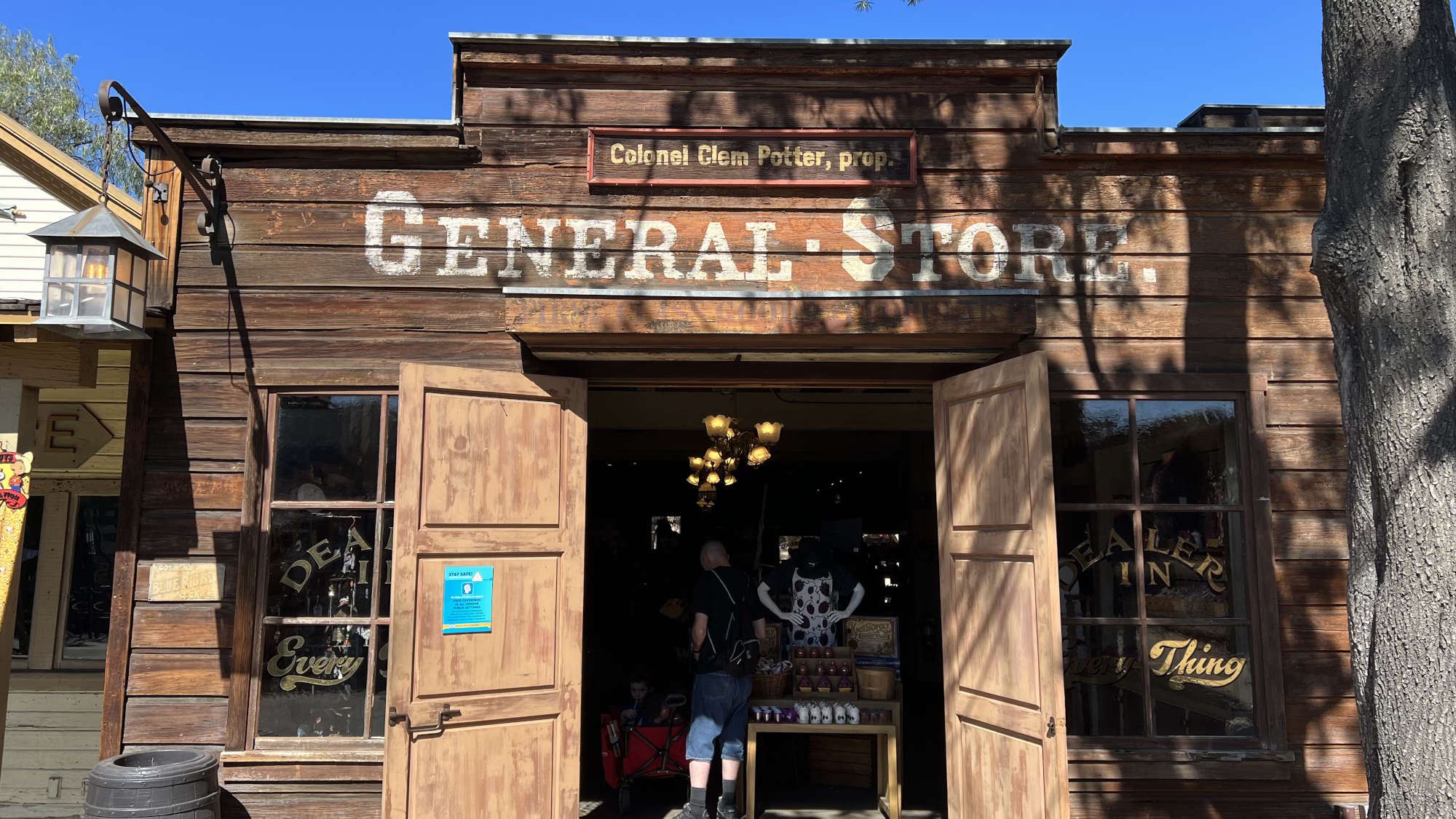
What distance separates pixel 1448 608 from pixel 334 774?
181 inches

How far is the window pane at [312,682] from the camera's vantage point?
4.84 m

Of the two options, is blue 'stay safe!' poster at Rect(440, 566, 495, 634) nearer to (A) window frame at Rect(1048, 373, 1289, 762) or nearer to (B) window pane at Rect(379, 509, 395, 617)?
(B) window pane at Rect(379, 509, 395, 617)

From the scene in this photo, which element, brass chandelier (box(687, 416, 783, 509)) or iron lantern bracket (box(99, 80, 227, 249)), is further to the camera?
brass chandelier (box(687, 416, 783, 509))

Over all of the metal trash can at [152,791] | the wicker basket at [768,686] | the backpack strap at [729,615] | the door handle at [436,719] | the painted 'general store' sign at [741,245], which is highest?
the painted 'general store' sign at [741,245]

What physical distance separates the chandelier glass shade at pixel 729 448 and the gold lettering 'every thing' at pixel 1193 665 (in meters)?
3.49

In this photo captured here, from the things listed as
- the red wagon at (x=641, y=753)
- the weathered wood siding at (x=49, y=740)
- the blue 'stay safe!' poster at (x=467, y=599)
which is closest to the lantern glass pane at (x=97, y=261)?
the blue 'stay safe!' poster at (x=467, y=599)

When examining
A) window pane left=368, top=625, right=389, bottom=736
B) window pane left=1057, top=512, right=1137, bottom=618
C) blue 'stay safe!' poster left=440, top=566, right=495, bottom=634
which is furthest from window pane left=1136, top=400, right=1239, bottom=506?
window pane left=368, top=625, right=389, bottom=736

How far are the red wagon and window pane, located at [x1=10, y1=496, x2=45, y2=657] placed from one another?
401cm

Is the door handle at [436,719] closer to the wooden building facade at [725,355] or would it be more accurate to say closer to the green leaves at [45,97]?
the wooden building facade at [725,355]

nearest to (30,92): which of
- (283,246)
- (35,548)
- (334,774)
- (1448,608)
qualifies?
(35,548)

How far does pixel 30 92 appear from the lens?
20531mm

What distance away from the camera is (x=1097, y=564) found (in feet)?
16.6

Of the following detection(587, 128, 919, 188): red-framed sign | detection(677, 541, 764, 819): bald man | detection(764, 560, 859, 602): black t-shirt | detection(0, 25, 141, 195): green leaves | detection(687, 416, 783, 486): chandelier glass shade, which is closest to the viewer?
detection(587, 128, 919, 188): red-framed sign

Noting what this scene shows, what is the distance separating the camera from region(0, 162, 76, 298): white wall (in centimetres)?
523
